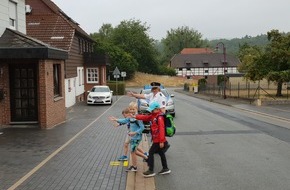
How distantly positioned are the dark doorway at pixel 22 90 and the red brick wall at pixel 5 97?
0.21 m

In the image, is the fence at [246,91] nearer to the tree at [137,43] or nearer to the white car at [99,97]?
the white car at [99,97]

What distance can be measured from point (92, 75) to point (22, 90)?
84.4 feet

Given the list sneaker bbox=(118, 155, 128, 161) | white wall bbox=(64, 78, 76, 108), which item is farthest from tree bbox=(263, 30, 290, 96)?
sneaker bbox=(118, 155, 128, 161)

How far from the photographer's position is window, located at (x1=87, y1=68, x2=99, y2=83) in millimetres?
42094

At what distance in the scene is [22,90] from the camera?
1669 cm

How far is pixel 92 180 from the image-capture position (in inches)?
310

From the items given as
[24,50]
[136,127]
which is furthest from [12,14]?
[136,127]

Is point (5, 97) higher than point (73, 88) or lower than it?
higher

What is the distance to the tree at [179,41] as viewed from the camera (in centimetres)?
13950

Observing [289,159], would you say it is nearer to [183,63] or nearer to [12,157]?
[12,157]

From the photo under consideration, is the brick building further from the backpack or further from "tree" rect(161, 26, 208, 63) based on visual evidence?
"tree" rect(161, 26, 208, 63)

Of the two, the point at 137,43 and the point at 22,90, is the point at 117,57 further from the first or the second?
the point at 22,90

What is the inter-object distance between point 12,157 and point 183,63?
101m

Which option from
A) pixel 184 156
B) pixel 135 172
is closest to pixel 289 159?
pixel 184 156
